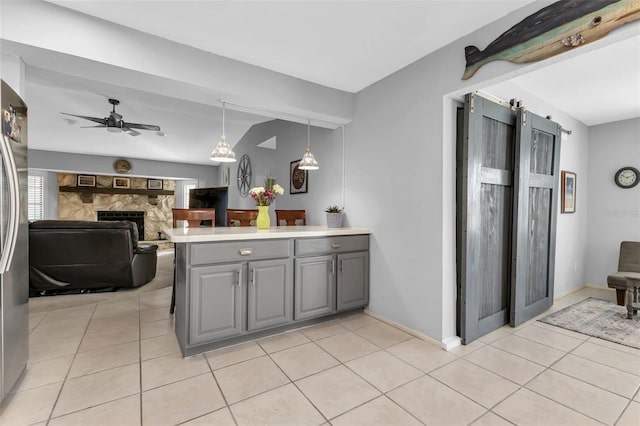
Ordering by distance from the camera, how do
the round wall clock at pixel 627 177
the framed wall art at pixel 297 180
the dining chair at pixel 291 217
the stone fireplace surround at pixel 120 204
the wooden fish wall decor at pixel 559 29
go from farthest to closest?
1. the stone fireplace surround at pixel 120 204
2. the framed wall art at pixel 297 180
3. the dining chair at pixel 291 217
4. the round wall clock at pixel 627 177
5. the wooden fish wall decor at pixel 559 29

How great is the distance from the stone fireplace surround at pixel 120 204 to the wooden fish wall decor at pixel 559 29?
9640 millimetres

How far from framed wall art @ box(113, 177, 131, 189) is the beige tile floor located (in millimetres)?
7101

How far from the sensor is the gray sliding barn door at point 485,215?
2.44 meters

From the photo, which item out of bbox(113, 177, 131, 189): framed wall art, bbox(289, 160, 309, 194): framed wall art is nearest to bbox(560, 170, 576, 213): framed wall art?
bbox(289, 160, 309, 194): framed wall art

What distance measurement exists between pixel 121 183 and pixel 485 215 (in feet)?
31.8

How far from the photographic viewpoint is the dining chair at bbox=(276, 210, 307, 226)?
4121mm

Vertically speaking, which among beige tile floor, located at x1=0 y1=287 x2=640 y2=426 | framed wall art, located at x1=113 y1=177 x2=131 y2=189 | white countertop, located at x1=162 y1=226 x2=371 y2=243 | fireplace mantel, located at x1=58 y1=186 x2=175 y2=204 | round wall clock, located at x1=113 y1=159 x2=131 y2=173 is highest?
round wall clock, located at x1=113 y1=159 x2=131 y2=173

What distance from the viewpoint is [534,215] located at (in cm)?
307

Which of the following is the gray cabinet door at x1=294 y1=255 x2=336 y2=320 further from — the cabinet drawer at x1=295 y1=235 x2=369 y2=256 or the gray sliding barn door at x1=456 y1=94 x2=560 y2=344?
the gray sliding barn door at x1=456 y1=94 x2=560 y2=344

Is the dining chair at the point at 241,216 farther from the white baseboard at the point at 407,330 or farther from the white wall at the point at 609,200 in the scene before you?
the white wall at the point at 609,200

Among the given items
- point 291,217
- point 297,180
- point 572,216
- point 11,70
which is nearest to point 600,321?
point 572,216

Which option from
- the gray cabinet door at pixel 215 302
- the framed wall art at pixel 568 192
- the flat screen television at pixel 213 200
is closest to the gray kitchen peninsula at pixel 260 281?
the gray cabinet door at pixel 215 302

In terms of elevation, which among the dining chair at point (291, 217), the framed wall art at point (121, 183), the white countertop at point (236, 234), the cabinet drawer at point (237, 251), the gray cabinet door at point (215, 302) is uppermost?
the framed wall art at point (121, 183)

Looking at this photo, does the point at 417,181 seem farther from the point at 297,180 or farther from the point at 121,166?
the point at 121,166
